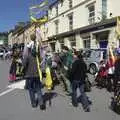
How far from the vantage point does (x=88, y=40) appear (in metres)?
35.9

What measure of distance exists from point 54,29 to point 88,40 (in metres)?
12.2

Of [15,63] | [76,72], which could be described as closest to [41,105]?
[76,72]

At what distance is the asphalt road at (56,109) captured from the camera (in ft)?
29.9

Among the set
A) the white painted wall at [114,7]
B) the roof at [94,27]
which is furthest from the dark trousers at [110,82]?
the white painted wall at [114,7]

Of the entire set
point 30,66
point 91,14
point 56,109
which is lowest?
point 56,109

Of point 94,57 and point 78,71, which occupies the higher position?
point 78,71

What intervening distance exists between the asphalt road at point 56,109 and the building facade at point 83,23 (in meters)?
13.0

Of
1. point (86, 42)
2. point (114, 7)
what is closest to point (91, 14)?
point (86, 42)

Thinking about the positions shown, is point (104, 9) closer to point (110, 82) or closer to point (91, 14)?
point (91, 14)

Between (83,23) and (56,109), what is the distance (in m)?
27.4

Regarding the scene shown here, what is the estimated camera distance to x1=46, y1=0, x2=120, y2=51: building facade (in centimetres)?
3085

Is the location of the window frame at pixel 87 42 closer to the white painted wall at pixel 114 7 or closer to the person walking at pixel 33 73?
the white painted wall at pixel 114 7

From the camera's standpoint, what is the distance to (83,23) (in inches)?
1458

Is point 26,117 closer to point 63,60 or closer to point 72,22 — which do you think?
point 63,60
